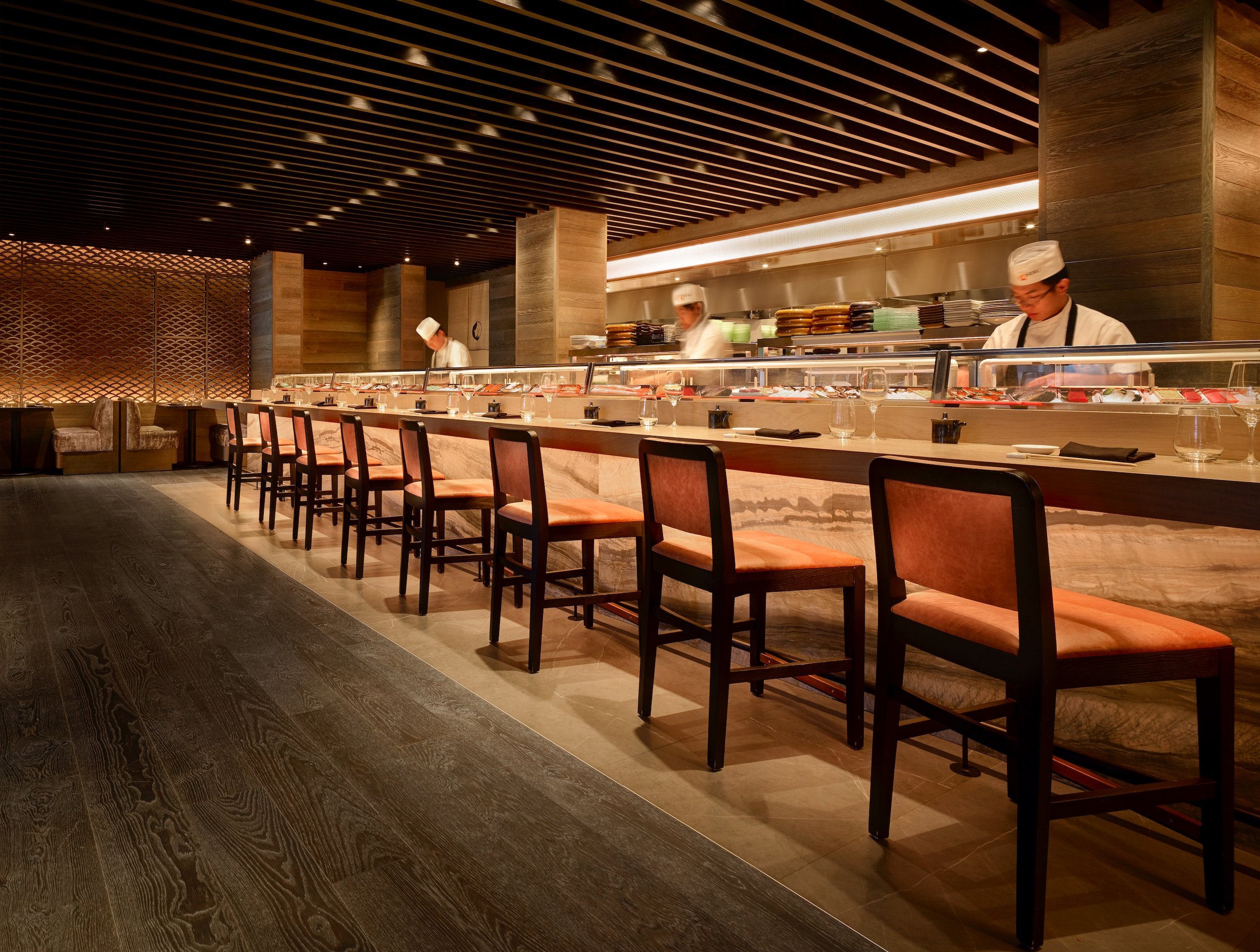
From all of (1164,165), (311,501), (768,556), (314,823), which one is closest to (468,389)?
(311,501)

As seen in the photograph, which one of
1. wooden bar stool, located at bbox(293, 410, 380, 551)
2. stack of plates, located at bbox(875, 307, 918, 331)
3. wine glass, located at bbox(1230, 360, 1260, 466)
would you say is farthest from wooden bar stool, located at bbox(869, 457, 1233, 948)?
stack of plates, located at bbox(875, 307, 918, 331)

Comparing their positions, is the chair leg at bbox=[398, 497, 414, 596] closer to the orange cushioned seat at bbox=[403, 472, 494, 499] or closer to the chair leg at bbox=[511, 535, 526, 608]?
the orange cushioned seat at bbox=[403, 472, 494, 499]

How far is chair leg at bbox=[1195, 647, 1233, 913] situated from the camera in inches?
59.2

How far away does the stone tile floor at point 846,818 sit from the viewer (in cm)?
153

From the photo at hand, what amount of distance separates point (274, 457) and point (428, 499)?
2692mm

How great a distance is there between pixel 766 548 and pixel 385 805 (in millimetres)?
1154

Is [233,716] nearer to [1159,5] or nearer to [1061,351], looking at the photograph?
[1061,351]

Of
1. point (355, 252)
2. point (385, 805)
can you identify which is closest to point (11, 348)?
point (355, 252)

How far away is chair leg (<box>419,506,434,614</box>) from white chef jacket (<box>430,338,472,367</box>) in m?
4.45

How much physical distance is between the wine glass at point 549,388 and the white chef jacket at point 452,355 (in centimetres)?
319

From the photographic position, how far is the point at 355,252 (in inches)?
445

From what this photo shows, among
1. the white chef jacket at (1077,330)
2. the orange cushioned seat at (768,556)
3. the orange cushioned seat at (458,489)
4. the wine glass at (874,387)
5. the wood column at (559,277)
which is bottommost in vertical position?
the orange cushioned seat at (768,556)

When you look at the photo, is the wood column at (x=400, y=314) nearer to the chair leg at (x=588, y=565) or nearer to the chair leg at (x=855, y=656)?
the chair leg at (x=588, y=565)

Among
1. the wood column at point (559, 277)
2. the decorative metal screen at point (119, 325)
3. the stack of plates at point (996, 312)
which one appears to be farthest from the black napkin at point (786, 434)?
the decorative metal screen at point (119, 325)
